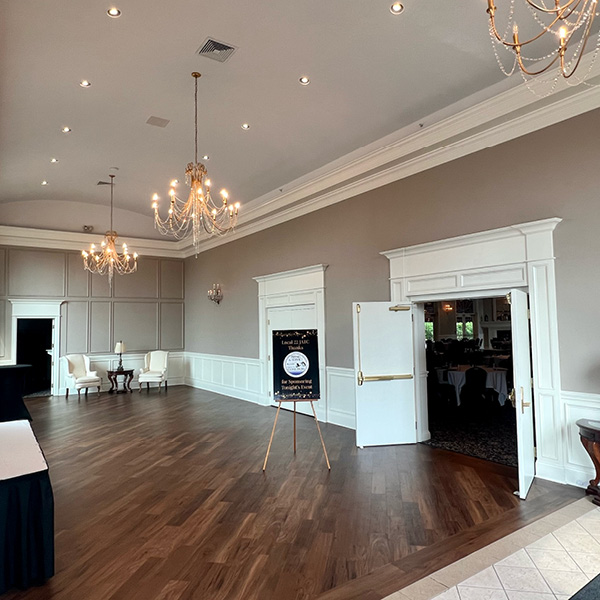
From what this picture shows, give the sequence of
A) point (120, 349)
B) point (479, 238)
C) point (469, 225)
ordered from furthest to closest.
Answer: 1. point (120, 349)
2. point (469, 225)
3. point (479, 238)

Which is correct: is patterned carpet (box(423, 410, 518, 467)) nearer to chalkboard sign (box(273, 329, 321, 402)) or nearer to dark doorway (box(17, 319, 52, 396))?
chalkboard sign (box(273, 329, 321, 402))

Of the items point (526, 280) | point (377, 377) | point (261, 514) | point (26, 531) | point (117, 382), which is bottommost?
point (261, 514)

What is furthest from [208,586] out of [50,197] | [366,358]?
[50,197]

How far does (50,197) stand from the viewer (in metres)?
10.3

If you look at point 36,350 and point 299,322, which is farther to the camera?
point 36,350

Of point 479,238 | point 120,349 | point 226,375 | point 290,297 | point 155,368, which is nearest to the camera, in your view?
point 479,238

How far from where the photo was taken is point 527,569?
112 inches

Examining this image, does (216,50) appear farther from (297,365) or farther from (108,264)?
(108,264)

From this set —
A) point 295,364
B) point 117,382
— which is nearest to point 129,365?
point 117,382

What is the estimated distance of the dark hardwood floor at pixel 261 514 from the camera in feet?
9.17

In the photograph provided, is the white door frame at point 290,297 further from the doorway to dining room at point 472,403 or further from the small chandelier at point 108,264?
the small chandelier at point 108,264

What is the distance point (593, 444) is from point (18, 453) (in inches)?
182

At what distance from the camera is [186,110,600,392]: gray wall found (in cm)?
437

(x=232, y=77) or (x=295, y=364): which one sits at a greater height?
(x=232, y=77)
